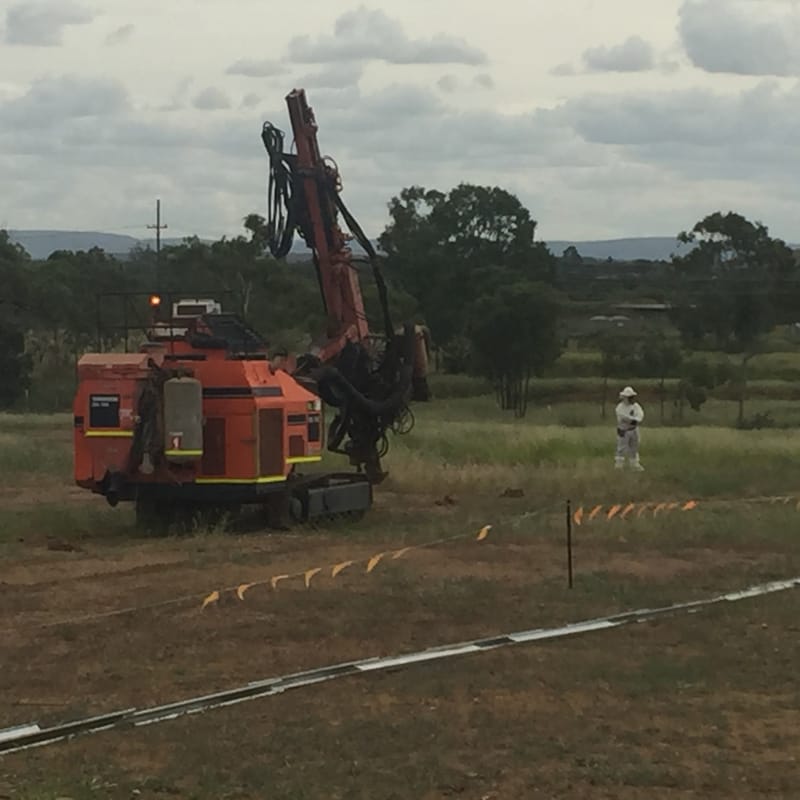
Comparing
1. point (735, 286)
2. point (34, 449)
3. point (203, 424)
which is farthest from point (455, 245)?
point (203, 424)

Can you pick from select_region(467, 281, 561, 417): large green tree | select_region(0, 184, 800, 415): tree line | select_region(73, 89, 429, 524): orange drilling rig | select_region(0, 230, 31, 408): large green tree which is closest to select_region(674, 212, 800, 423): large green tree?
select_region(0, 184, 800, 415): tree line

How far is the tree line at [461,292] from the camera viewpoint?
65375 millimetres

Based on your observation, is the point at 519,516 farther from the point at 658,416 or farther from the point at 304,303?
the point at 304,303

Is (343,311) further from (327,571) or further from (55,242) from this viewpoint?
(55,242)

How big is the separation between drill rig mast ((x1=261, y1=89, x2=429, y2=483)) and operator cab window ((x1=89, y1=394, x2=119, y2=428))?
→ 4.90 m

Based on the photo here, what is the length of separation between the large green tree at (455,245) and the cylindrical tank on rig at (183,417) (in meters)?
65.1

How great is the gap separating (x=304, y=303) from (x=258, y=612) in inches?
2214

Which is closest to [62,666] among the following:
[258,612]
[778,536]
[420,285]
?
[258,612]

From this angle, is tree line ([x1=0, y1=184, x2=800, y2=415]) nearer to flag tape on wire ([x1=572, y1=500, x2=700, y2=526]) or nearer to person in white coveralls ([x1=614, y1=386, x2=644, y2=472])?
person in white coveralls ([x1=614, y1=386, x2=644, y2=472])

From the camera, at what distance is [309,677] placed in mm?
10891

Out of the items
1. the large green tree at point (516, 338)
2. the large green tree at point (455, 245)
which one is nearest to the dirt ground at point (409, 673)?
the large green tree at point (516, 338)

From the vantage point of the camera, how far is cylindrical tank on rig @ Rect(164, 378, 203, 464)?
60.4 ft

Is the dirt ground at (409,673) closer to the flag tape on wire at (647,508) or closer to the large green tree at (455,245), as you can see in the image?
the flag tape on wire at (647,508)

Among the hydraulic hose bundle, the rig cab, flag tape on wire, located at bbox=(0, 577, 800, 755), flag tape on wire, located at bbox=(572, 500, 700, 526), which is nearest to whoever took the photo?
flag tape on wire, located at bbox=(0, 577, 800, 755)
